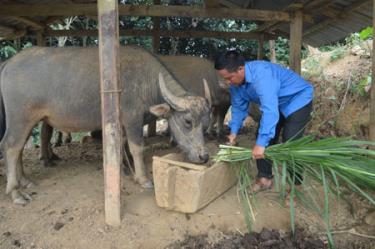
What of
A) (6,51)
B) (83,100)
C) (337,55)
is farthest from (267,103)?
(6,51)

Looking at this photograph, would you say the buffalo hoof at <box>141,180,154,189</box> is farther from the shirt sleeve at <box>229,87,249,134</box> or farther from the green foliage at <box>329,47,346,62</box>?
the green foliage at <box>329,47,346,62</box>

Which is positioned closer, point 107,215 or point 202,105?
point 107,215

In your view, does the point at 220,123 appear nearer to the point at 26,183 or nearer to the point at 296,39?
the point at 296,39

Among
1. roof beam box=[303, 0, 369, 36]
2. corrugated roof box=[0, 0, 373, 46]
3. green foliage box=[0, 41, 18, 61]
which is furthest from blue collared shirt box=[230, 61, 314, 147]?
green foliage box=[0, 41, 18, 61]

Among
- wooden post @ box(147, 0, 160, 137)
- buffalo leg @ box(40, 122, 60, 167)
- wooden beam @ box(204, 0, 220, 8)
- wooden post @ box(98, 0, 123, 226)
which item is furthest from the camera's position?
wooden post @ box(147, 0, 160, 137)

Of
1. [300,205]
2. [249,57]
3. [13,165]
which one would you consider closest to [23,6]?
[13,165]

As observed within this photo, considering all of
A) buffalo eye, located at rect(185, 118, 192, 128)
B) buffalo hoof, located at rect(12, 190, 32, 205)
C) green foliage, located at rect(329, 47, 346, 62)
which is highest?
green foliage, located at rect(329, 47, 346, 62)

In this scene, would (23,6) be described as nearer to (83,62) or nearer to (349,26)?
(83,62)

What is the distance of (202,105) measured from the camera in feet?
15.2

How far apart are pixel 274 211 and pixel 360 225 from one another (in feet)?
2.89

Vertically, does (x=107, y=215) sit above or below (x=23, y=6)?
below

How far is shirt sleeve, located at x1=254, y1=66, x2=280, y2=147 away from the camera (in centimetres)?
371

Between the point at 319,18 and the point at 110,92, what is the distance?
5.31 m

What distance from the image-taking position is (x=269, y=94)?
12.4ft
